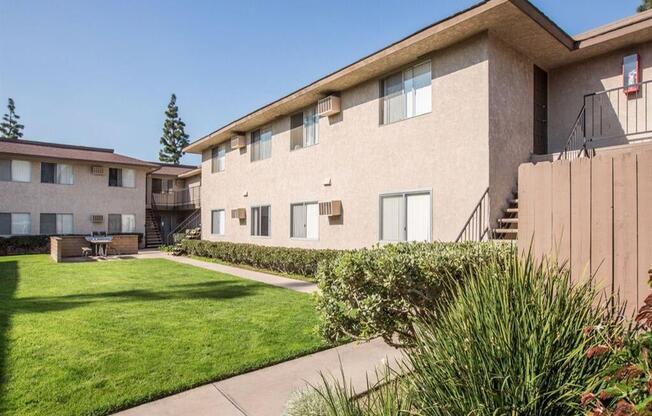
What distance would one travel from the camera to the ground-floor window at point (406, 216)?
9.34 metres

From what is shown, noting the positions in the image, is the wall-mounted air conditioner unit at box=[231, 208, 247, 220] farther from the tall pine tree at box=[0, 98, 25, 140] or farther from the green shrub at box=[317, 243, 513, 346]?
the tall pine tree at box=[0, 98, 25, 140]

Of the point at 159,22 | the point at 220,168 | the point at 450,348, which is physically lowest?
the point at 450,348

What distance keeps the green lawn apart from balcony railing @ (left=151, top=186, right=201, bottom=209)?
721 inches

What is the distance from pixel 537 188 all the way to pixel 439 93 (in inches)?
250

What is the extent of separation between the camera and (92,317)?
22.5 ft

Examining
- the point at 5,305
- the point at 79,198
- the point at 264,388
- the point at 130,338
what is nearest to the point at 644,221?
the point at 264,388

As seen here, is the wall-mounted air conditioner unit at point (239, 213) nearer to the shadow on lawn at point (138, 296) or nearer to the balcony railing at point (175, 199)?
the shadow on lawn at point (138, 296)

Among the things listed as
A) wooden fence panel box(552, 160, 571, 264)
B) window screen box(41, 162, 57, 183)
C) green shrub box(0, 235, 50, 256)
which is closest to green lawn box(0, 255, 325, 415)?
wooden fence panel box(552, 160, 571, 264)

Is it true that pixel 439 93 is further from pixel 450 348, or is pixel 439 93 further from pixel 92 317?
pixel 92 317

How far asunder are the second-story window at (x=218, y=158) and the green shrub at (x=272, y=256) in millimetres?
4189

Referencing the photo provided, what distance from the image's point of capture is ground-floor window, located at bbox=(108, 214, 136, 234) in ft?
82.0

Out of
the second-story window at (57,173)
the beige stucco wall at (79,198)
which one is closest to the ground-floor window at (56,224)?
the beige stucco wall at (79,198)

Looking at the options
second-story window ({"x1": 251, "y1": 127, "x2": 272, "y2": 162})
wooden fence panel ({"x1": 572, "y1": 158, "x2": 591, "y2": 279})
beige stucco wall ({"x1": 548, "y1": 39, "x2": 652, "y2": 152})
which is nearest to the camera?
wooden fence panel ({"x1": 572, "y1": 158, "x2": 591, "y2": 279})

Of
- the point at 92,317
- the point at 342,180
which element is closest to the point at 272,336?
the point at 92,317
